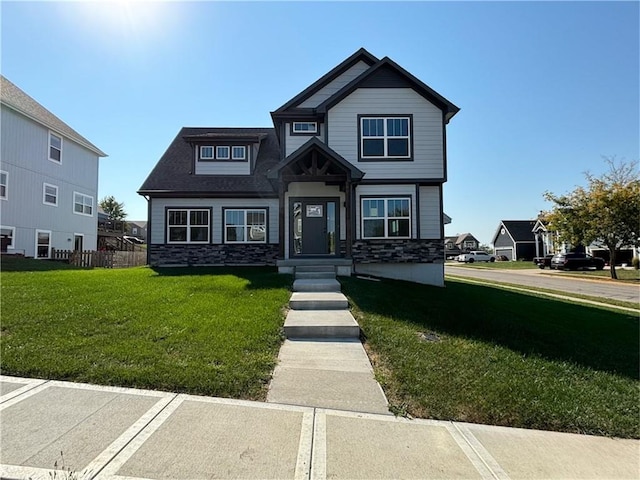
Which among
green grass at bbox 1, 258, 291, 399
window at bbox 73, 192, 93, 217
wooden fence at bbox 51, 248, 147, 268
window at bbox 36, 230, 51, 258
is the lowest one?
green grass at bbox 1, 258, 291, 399

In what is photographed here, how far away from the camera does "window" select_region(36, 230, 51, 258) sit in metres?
19.5

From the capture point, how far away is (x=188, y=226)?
15312 millimetres

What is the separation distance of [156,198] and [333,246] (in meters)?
7.80

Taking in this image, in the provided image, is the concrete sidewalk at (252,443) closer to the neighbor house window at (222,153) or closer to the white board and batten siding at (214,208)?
the white board and batten siding at (214,208)

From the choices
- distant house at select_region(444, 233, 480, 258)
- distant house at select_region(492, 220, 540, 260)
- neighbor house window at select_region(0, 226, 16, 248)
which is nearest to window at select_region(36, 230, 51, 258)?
neighbor house window at select_region(0, 226, 16, 248)

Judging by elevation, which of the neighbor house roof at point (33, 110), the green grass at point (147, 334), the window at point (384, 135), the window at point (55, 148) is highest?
the neighbor house roof at point (33, 110)

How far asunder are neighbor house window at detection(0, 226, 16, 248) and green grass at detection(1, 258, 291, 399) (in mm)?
10420

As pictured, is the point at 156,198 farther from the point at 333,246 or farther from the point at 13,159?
the point at 13,159

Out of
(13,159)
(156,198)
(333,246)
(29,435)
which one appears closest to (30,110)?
(13,159)

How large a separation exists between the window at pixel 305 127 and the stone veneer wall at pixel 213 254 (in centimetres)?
481

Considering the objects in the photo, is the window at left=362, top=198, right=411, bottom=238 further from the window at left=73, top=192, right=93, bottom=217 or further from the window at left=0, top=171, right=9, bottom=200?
the window at left=73, top=192, right=93, bottom=217

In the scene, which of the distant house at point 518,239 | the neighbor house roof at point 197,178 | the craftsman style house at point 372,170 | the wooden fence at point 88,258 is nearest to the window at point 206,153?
the neighbor house roof at point 197,178

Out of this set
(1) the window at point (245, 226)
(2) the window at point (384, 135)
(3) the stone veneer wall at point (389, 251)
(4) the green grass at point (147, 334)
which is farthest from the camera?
(1) the window at point (245, 226)

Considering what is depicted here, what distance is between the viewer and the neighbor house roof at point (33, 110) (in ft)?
59.3
